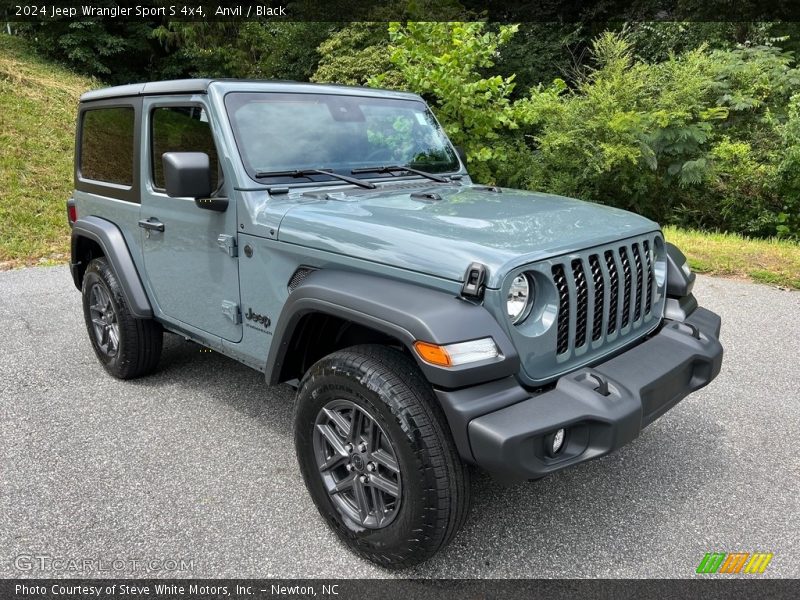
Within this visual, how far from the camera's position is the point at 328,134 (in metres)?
3.43

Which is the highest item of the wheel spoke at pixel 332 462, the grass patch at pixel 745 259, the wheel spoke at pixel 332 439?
the wheel spoke at pixel 332 439

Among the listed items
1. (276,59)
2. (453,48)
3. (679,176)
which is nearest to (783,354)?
(679,176)

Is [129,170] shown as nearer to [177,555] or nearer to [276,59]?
[177,555]

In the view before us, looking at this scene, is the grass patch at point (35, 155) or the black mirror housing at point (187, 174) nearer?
the black mirror housing at point (187, 174)

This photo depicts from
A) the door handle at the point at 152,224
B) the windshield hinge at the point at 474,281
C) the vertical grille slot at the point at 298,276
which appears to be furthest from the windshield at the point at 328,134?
the windshield hinge at the point at 474,281

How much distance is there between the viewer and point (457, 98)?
9141mm

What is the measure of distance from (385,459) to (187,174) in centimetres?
159

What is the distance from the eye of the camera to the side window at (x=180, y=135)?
3.23m

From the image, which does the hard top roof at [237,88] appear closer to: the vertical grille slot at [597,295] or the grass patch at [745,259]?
the vertical grille slot at [597,295]

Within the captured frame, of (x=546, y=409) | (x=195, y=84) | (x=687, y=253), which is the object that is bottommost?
(x=687, y=253)

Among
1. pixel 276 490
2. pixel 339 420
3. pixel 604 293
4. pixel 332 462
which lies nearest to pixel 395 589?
pixel 332 462

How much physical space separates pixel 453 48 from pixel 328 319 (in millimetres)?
8237

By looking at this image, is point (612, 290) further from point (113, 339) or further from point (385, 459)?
point (113, 339)

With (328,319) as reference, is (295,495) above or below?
below
